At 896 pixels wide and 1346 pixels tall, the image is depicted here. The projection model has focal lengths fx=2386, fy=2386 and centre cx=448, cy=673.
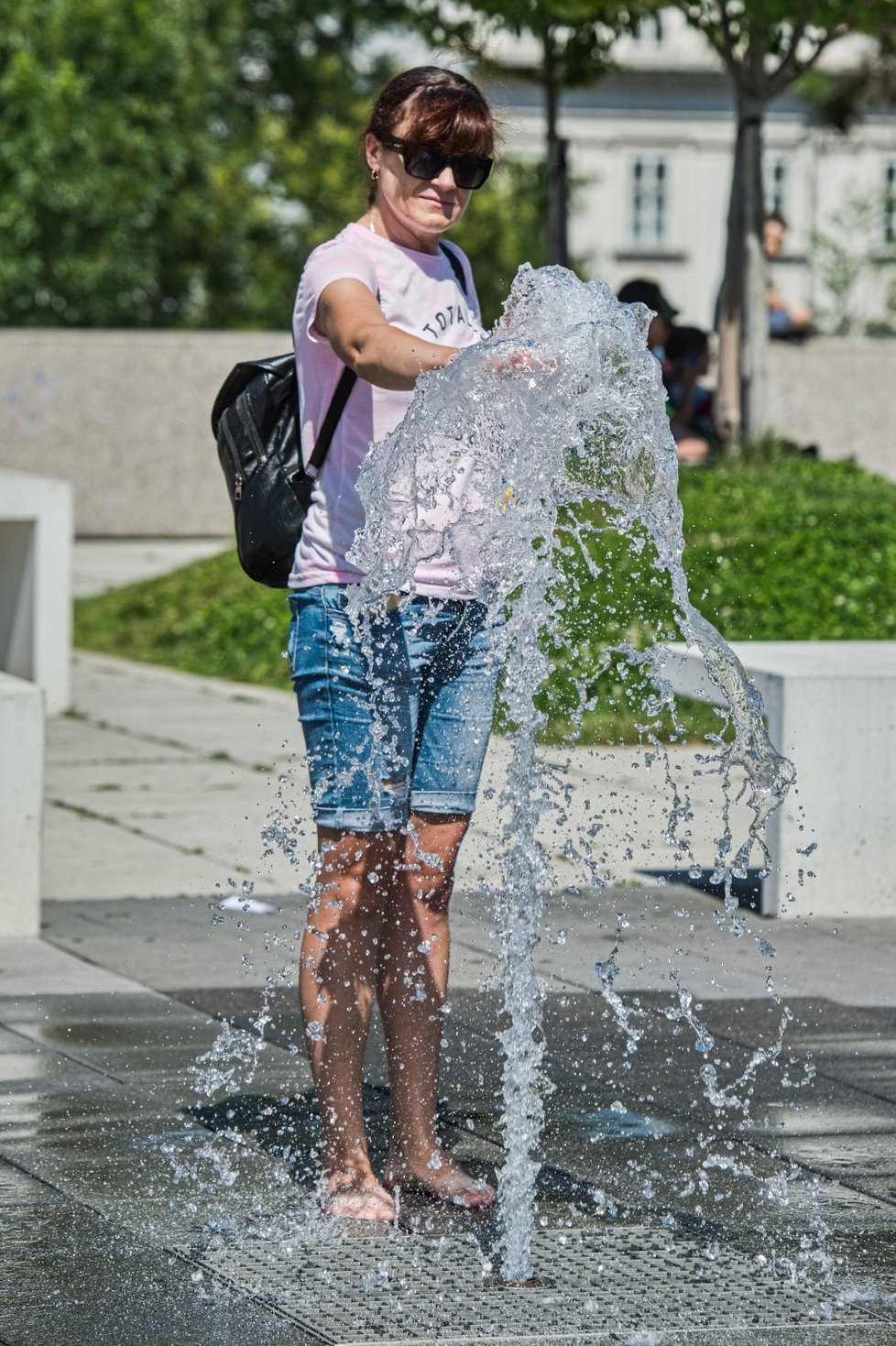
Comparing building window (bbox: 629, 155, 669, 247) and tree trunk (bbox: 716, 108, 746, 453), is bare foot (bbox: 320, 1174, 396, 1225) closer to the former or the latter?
tree trunk (bbox: 716, 108, 746, 453)

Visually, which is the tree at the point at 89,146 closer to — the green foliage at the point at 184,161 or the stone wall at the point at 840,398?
the green foliage at the point at 184,161

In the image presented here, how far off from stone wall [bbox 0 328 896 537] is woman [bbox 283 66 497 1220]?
55.1 feet

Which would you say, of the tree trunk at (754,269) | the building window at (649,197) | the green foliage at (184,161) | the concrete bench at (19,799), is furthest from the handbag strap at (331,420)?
the building window at (649,197)

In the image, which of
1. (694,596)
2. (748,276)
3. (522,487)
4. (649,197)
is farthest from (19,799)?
(649,197)

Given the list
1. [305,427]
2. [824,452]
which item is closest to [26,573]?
[305,427]

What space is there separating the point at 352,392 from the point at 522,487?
0.33 metres

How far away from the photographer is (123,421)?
2084cm

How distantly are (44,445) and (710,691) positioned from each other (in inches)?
573

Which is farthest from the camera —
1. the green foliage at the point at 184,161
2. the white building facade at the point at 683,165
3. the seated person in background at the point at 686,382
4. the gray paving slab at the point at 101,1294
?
the white building facade at the point at 683,165

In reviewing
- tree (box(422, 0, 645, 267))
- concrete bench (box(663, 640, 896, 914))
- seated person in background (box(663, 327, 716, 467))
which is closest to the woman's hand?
concrete bench (box(663, 640, 896, 914))

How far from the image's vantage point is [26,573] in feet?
35.9

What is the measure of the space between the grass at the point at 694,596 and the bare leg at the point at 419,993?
541cm

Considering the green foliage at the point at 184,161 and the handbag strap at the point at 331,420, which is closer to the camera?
the handbag strap at the point at 331,420

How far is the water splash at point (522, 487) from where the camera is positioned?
12.5 ft
